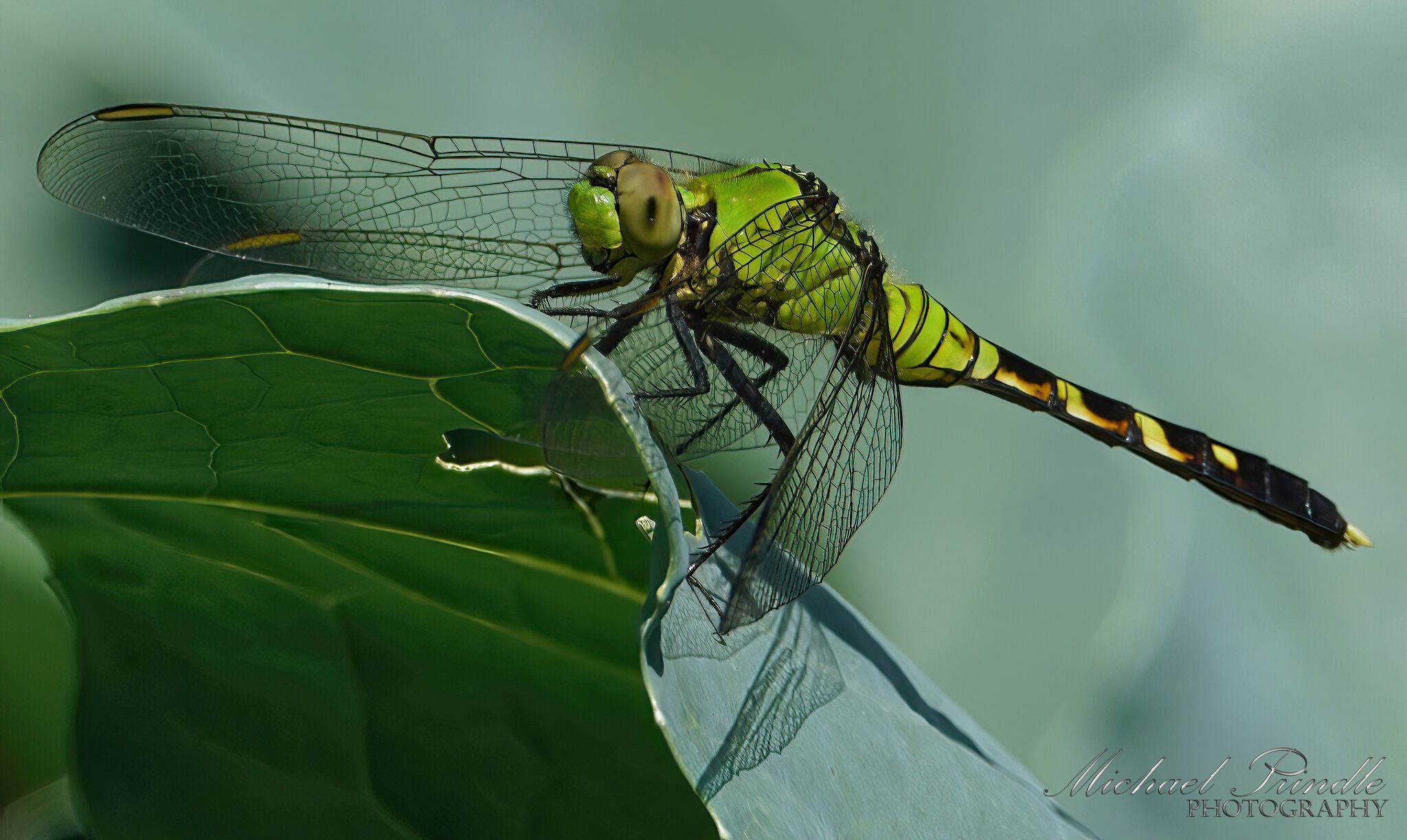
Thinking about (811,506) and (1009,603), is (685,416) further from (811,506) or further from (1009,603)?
(1009,603)

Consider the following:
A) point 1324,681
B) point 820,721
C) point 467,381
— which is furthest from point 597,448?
point 1324,681

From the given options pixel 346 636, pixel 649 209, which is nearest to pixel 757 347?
pixel 649 209

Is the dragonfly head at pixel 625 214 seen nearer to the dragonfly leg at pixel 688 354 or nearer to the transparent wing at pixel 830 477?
the dragonfly leg at pixel 688 354

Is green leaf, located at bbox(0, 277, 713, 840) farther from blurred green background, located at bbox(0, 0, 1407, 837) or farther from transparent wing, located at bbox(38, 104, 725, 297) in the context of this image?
blurred green background, located at bbox(0, 0, 1407, 837)

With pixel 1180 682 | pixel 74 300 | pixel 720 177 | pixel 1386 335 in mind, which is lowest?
pixel 74 300

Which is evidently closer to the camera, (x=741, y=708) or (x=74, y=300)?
(x=741, y=708)

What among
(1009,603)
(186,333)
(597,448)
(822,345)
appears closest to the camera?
(186,333)
